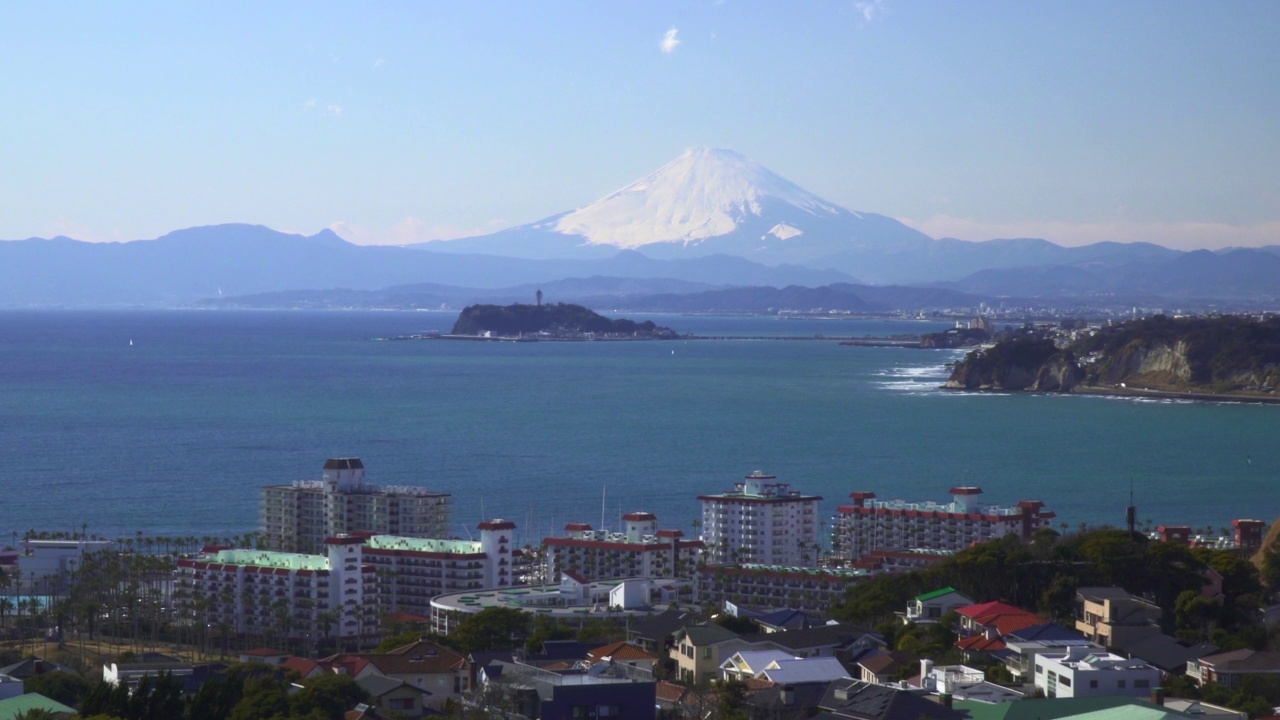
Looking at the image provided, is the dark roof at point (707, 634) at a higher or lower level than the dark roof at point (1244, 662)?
lower

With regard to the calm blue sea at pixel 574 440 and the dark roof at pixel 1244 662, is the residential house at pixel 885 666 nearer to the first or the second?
the dark roof at pixel 1244 662

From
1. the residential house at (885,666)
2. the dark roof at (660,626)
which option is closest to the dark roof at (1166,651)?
the residential house at (885,666)

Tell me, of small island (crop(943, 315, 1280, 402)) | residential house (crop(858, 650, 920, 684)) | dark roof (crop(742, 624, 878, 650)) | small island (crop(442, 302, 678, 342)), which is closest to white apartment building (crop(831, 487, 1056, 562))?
dark roof (crop(742, 624, 878, 650))

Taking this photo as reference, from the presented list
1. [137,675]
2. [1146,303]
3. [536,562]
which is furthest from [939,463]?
[1146,303]

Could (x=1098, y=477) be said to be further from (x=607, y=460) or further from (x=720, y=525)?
(x=720, y=525)

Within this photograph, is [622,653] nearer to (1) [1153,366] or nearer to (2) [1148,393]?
(2) [1148,393]

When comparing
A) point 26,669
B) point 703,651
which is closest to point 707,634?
point 703,651

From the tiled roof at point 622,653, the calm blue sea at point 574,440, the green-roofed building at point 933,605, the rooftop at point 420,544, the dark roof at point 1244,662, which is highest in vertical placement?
Answer: the dark roof at point 1244,662
